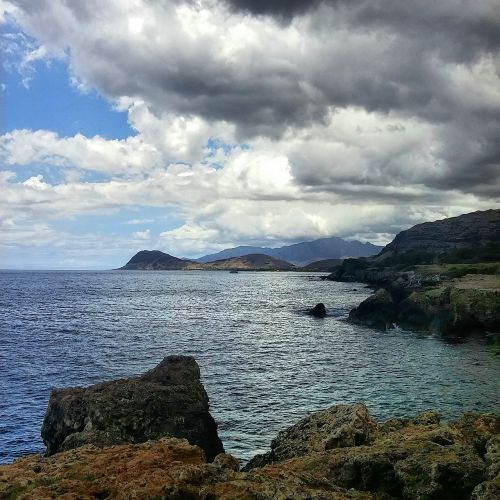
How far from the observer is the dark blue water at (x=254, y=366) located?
3850 cm

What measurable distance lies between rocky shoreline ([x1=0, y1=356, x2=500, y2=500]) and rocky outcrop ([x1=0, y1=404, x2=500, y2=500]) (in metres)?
0.03

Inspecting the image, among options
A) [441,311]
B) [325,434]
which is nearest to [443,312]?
[441,311]

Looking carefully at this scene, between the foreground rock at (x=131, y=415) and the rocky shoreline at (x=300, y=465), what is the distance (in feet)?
0.41

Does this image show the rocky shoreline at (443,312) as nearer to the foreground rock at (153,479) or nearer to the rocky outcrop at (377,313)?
the rocky outcrop at (377,313)

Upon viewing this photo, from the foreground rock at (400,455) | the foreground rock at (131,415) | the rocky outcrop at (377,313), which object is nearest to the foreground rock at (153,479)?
the foreground rock at (400,455)

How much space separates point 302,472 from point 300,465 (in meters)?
2.86

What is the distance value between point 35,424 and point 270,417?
18.7 m

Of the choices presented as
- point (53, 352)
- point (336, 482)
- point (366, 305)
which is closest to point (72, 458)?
point (336, 482)

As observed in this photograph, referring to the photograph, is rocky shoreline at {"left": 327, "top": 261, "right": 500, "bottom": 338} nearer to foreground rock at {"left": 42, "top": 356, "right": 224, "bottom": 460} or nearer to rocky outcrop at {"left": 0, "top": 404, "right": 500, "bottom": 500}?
foreground rock at {"left": 42, "top": 356, "right": 224, "bottom": 460}

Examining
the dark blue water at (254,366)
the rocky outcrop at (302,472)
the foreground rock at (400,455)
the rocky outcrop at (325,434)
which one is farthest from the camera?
the dark blue water at (254,366)

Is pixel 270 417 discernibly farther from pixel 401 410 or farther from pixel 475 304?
pixel 475 304

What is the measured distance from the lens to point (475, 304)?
76312 millimetres

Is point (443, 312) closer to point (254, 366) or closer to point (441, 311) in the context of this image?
point (441, 311)

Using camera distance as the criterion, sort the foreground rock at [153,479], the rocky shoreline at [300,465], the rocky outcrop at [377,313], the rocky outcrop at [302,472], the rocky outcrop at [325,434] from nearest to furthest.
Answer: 1. the foreground rock at [153,479]
2. the rocky outcrop at [302,472]
3. the rocky shoreline at [300,465]
4. the rocky outcrop at [325,434]
5. the rocky outcrop at [377,313]
